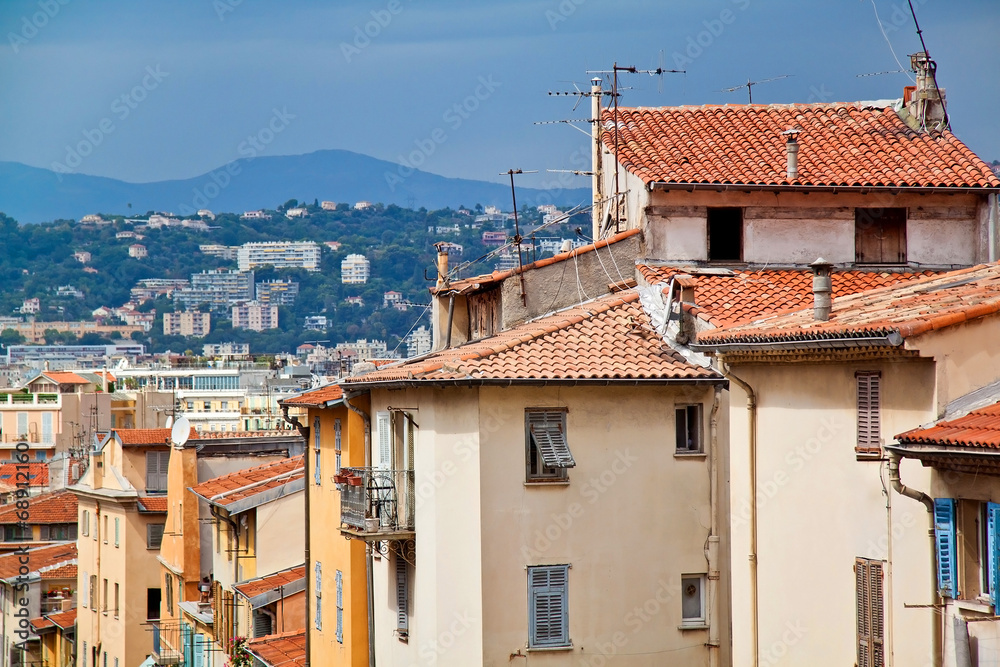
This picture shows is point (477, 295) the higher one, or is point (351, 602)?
point (477, 295)

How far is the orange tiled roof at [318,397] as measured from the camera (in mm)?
31953

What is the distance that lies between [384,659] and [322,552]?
6359 millimetres

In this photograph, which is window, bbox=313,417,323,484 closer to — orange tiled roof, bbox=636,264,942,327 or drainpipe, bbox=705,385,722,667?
orange tiled roof, bbox=636,264,942,327

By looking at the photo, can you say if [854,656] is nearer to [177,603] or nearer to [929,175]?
[929,175]

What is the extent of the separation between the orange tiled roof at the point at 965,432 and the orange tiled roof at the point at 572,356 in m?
8.62

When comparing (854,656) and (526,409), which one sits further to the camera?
(526,409)

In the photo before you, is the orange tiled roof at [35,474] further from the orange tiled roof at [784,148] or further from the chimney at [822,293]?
the chimney at [822,293]

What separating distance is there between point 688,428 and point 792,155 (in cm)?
679

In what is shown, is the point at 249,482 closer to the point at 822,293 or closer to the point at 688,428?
the point at 688,428

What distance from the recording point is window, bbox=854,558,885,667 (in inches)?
691

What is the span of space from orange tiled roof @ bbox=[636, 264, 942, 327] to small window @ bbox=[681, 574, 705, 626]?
432cm

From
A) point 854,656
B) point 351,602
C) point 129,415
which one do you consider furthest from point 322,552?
point 129,415

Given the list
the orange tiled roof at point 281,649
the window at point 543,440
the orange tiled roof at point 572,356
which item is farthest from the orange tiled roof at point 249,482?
the window at point 543,440

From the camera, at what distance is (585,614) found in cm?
2481
